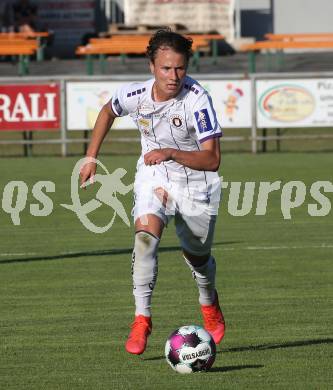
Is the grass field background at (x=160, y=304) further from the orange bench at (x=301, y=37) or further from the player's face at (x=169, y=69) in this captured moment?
the orange bench at (x=301, y=37)

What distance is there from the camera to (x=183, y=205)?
8.73 metres

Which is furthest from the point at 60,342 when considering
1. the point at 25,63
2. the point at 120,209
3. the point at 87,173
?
the point at 25,63

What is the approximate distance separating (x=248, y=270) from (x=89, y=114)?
47.9 feet

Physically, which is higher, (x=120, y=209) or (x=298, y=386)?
(x=298, y=386)

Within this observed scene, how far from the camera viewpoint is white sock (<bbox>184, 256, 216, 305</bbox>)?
8977mm

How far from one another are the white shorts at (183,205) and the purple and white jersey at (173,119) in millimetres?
70

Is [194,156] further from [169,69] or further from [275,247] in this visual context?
[275,247]

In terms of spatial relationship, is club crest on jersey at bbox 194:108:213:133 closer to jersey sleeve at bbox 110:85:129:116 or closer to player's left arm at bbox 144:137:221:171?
player's left arm at bbox 144:137:221:171

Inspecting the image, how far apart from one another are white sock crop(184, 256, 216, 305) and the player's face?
1298 millimetres

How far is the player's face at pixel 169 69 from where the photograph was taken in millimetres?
8258

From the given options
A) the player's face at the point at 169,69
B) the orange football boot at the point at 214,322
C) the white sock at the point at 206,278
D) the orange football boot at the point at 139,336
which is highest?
the player's face at the point at 169,69

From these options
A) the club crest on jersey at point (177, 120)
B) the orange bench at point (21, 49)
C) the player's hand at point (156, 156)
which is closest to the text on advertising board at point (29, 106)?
the orange bench at point (21, 49)

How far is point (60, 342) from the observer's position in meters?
9.19

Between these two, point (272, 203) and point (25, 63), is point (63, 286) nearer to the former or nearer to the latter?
point (272, 203)
